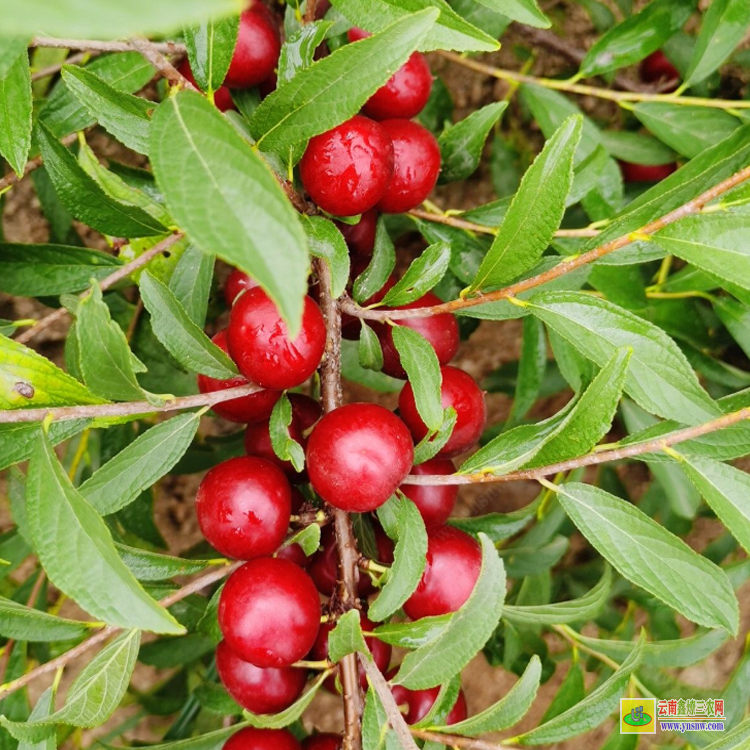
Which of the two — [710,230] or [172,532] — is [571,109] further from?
[172,532]

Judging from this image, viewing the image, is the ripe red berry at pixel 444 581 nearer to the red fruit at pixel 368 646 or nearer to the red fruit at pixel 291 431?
the red fruit at pixel 368 646

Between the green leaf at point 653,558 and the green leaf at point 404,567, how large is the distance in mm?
123

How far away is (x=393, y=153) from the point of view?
2.18 feet

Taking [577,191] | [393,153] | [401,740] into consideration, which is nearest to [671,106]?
[577,191]

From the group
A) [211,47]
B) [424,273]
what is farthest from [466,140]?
[211,47]

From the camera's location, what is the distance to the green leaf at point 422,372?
0.62 meters

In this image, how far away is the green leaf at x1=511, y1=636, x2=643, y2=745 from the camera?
0.68 m

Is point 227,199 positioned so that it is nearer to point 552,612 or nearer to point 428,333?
point 428,333

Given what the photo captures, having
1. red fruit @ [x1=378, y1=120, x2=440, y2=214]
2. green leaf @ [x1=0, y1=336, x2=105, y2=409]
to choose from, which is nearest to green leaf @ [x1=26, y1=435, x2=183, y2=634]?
green leaf @ [x1=0, y1=336, x2=105, y2=409]

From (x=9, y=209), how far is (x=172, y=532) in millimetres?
561

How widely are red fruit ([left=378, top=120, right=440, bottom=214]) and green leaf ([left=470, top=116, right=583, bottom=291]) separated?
0.50 ft

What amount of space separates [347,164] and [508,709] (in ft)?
1.54

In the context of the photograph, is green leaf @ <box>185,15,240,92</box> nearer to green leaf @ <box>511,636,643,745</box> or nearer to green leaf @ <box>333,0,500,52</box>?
green leaf @ <box>333,0,500,52</box>

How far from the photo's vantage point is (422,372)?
630 mm
